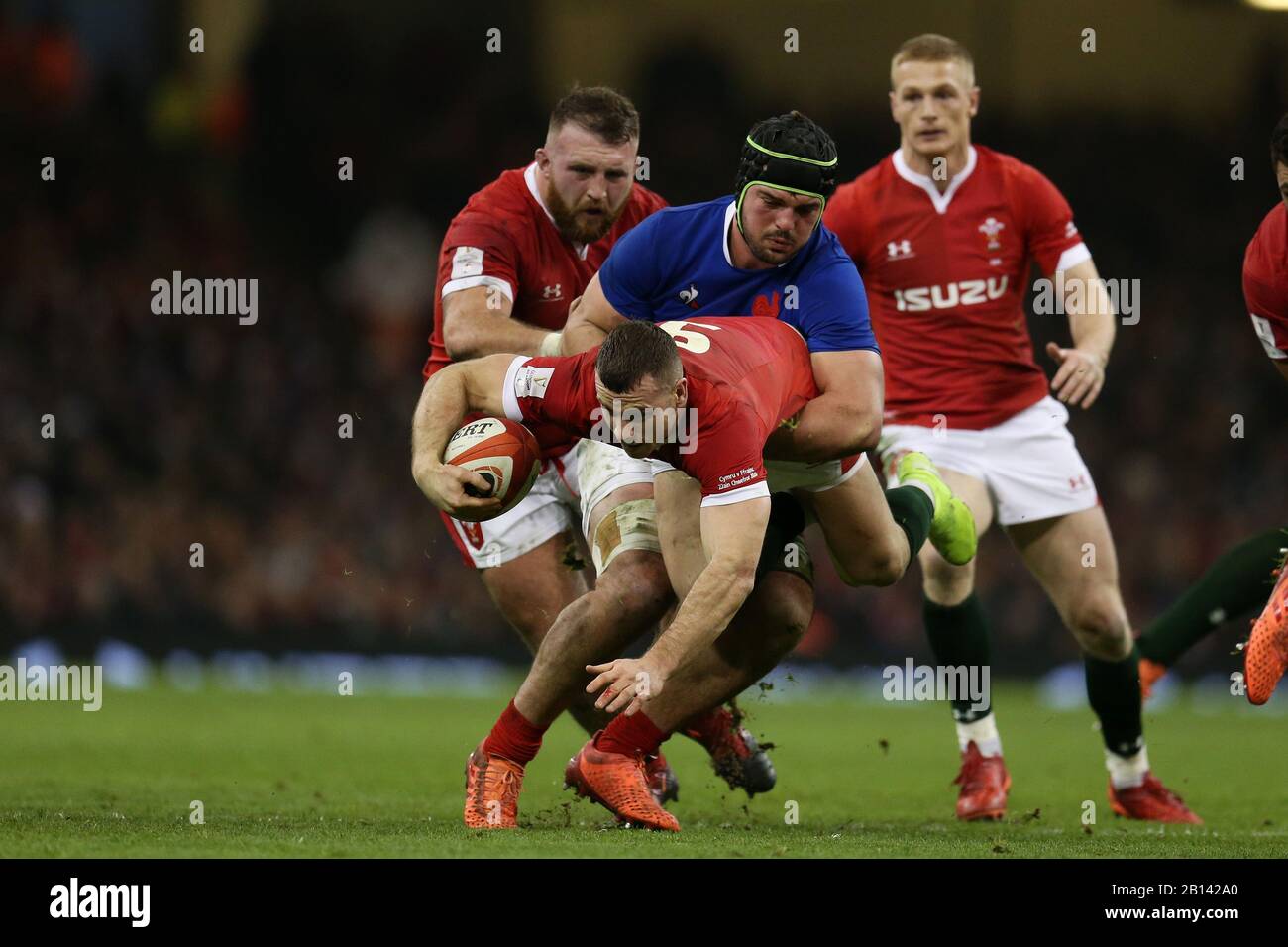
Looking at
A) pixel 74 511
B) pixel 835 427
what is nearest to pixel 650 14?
pixel 74 511

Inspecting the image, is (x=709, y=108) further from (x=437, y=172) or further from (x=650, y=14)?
(x=437, y=172)

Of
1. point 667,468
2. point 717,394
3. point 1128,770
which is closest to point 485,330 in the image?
point 667,468

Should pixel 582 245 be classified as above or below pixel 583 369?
above

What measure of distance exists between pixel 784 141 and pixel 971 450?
2.05 meters

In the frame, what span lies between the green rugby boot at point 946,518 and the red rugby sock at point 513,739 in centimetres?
188

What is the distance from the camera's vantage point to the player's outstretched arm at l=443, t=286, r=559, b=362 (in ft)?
20.9

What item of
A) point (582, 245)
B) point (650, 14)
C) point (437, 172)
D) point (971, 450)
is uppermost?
point (650, 14)

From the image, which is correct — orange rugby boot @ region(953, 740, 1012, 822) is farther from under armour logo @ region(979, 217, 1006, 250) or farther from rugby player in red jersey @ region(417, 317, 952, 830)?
under armour logo @ region(979, 217, 1006, 250)

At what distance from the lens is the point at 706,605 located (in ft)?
16.5

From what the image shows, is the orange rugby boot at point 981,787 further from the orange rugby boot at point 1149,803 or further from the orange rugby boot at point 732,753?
the orange rugby boot at point 732,753

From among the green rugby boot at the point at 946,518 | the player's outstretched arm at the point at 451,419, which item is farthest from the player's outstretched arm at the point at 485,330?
the green rugby boot at the point at 946,518

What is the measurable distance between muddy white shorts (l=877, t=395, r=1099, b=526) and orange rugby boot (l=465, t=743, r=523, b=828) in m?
2.31

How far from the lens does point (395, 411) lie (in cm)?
1802
